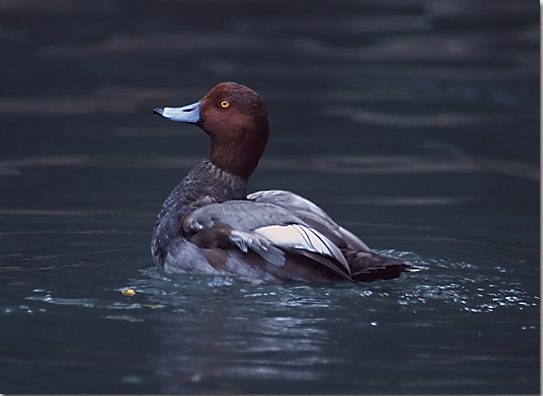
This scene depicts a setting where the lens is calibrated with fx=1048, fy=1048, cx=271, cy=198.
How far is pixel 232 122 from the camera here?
6230 millimetres

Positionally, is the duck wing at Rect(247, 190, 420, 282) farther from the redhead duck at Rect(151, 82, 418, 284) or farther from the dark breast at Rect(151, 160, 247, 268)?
the dark breast at Rect(151, 160, 247, 268)

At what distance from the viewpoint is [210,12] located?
42.3 feet

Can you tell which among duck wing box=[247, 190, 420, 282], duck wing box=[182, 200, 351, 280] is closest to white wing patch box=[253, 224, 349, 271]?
duck wing box=[182, 200, 351, 280]

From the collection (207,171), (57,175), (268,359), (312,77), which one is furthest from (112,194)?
(312,77)

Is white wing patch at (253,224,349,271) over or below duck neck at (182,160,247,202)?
below

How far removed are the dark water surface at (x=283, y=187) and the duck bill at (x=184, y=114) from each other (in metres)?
0.91

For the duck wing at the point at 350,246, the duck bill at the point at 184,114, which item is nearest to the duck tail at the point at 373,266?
the duck wing at the point at 350,246

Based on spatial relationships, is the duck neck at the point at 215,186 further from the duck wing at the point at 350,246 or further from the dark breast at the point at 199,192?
the duck wing at the point at 350,246

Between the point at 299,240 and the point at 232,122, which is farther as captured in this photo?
the point at 232,122

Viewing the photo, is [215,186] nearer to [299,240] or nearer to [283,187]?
[299,240]

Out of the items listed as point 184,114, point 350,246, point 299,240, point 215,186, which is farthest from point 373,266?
point 184,114

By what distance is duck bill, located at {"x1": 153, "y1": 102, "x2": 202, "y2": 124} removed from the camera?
6.36 metres

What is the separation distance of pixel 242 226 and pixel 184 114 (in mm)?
995

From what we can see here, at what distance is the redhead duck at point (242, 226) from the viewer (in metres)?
5.72
